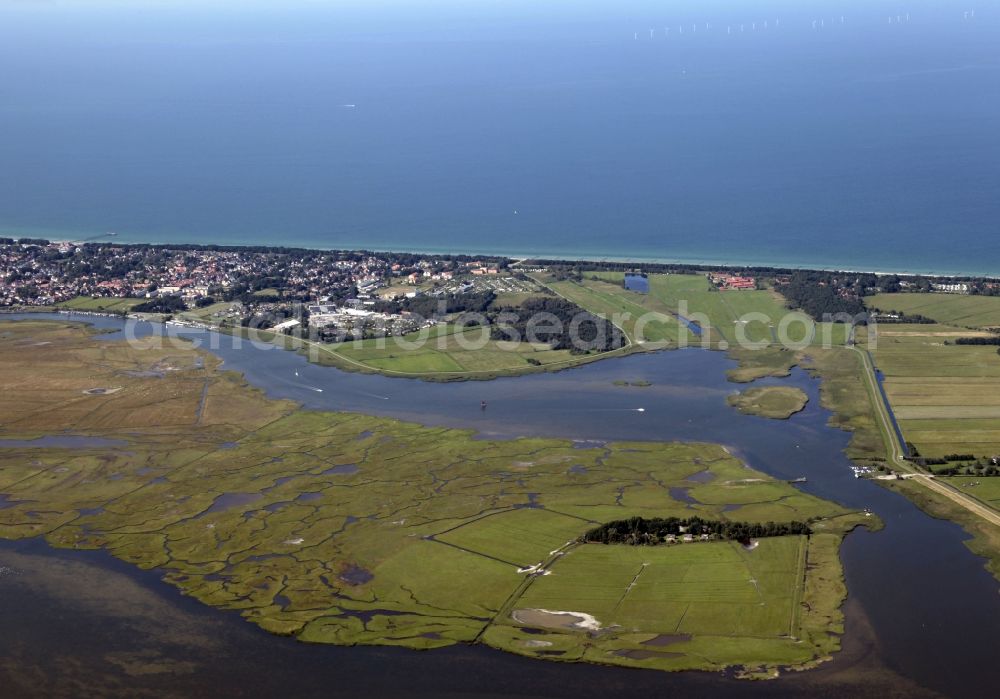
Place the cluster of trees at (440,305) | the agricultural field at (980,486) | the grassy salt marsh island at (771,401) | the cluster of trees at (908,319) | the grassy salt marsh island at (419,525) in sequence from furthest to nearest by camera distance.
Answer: the cluster of trees at (440,305), the cluster of trees at (908,319), the grassy salt marsh island at (771,401), the agricultural field at (980,486), the grassy salt marsh island at (419,525)

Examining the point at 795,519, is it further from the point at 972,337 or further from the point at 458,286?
the point at 458,286

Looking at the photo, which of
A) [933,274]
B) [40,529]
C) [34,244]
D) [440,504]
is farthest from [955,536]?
[34,244]

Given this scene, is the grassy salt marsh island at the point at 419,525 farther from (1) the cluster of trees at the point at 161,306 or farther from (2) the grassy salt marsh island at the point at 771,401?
(1) the cluster of trees at the point at 161,306

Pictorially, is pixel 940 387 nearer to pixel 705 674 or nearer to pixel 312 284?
pixel 705 674

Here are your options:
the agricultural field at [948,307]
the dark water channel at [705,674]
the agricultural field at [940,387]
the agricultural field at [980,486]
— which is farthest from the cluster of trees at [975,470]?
the agricultural field at [948,307]

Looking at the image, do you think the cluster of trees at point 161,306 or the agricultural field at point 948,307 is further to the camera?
the cluster of trees at point 161,306

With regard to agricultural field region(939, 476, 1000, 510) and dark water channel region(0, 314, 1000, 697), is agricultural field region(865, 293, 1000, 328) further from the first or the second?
agricultural field region(939, 476, 1000, 510)

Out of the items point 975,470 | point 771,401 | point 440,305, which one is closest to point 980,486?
point 975,470
